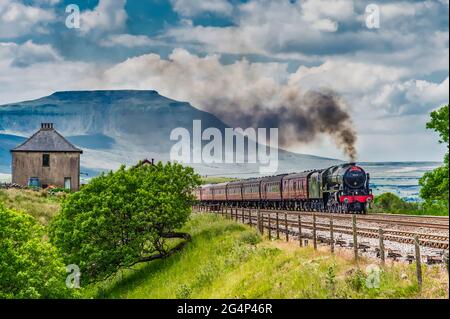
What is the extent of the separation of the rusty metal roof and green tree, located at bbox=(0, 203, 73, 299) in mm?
47427

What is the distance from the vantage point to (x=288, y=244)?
28219mm

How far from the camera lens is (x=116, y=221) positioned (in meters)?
36.7

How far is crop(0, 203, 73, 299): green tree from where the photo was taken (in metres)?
25.9

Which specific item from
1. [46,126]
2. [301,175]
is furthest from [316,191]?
[46,126]

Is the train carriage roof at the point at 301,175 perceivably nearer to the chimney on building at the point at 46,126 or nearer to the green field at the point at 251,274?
the green field at the point at 251,274

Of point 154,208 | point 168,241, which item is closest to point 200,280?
point 154,208

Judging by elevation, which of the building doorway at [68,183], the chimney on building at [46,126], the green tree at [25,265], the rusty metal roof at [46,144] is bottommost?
the green tree at [25,265]

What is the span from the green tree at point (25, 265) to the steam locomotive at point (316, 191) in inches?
983

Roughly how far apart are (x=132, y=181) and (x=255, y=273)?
1621 centimetres

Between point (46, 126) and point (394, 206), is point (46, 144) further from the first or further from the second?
point (394, 206)

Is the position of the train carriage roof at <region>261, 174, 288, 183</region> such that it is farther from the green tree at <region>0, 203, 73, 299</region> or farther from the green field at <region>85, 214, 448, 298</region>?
the green tree at <region>0, 203, 73, 299</region>

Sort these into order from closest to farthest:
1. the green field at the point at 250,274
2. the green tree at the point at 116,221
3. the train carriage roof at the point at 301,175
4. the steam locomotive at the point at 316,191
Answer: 1. the green field at the point at 250,274
2. the green tree at the point at 116,221
3. the steam locomotive at the point at 316,191
4. the train carriage roof at the point at 301,175

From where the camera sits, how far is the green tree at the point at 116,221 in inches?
1390

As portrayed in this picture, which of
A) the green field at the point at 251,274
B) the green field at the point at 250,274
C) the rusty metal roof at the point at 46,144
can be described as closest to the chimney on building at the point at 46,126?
the rusty metal roof at the point at 46,144
